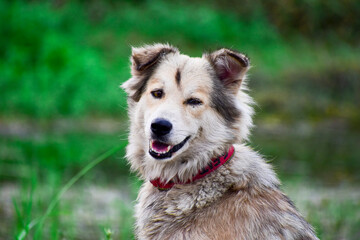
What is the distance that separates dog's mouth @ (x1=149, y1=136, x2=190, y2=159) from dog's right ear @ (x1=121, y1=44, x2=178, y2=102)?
1.72 ft

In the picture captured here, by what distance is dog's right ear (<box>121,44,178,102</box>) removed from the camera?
381 centimetres

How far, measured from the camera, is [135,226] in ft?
11.9

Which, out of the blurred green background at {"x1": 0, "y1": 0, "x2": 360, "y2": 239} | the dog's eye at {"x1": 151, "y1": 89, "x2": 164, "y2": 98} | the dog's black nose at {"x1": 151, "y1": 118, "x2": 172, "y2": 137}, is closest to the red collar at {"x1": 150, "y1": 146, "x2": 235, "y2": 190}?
the dog's black nose at {"x1": 151, "y1": 118, "x2": 172, "y2": 137}

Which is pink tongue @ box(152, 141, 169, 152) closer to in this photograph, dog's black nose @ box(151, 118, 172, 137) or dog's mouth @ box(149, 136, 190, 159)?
dog's mouth @ box(149, 136, 190, 159)

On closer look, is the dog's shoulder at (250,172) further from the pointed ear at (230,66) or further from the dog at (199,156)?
the pointed ear at (230,66)

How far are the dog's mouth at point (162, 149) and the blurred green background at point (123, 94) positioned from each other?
1.20m

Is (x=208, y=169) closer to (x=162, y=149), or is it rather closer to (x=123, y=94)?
(x=162, y=149)

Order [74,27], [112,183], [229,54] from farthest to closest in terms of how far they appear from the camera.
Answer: [74,27], [112,183], [229,54]

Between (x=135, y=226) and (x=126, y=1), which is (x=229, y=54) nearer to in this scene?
(x=135, y=226)

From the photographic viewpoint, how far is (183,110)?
354 cm

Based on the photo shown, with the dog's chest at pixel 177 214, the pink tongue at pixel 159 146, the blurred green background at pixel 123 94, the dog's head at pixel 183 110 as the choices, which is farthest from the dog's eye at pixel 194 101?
the blurred green background at pixel 123 94

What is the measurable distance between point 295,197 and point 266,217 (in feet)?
11.8

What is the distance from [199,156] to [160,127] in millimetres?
387

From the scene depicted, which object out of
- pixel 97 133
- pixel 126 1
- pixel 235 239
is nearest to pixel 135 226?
pixel 235 239
